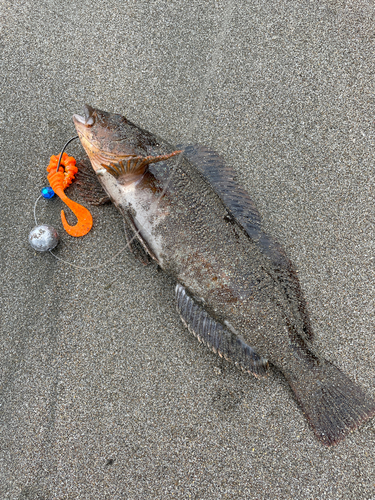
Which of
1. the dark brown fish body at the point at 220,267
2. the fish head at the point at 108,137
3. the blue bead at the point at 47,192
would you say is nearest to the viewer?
the dark brown fish body at the point at 220,267

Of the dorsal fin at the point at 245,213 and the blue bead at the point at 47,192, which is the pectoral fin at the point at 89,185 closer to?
the blue bead at the point at 47,192

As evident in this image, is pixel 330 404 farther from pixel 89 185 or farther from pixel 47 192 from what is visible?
pixel 47 192

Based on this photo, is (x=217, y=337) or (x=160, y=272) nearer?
(x=217, y=337)

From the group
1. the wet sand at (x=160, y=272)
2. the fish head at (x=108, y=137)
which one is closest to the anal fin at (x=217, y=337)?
the wet sand at (x=160, y=272)

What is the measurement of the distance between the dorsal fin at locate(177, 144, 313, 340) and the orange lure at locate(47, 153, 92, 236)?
3.10 ft

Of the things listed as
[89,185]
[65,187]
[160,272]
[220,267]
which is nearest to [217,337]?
[220,267]

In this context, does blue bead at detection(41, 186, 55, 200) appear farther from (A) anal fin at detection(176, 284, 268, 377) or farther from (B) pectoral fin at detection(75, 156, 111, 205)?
(A) anal fin at detection(176, 284, 268, 377)

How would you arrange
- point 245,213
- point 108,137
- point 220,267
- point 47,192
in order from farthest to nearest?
point 47,192 < point 245,213 < point 108,137 < point 220,267

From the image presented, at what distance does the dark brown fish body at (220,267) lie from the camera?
225cm

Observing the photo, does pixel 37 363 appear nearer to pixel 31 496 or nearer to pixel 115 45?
pixel 31 496

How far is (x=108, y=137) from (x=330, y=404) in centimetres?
251

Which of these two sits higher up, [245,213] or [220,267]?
[245,213]

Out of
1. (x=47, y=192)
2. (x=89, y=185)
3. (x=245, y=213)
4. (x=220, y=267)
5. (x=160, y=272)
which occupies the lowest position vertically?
(x=160, y=272)

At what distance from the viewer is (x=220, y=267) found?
2.23 meters
